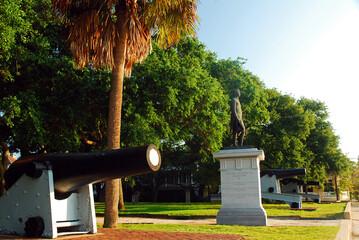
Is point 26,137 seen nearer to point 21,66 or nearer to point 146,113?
point 21,66

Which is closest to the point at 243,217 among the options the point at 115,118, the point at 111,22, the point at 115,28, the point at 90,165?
the point at 115,118

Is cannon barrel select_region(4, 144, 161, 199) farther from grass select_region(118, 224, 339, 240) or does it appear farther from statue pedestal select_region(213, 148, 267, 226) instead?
statue pedestal select_region(213, 148, 267, 226)

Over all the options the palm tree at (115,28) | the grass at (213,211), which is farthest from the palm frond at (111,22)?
the grass at (213,211)

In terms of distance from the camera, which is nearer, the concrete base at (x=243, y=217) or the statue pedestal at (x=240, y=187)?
the concrete base at (x=243, y=217)

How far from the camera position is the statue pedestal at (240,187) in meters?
10.7

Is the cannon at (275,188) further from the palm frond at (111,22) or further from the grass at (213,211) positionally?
the palm frond at (111,22)

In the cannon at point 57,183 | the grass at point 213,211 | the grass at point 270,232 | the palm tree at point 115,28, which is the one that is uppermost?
the palm tree at point 115,28

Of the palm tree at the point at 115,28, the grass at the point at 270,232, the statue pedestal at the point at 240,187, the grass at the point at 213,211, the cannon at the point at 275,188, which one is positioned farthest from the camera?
the cannon at the point at 275,188

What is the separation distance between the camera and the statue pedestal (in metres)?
10.7

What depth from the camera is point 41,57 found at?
14.1 metres

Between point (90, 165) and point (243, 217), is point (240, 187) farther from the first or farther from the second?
point (90, 165)

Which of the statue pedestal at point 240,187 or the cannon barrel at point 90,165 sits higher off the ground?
the cannon barrel at point 90,165

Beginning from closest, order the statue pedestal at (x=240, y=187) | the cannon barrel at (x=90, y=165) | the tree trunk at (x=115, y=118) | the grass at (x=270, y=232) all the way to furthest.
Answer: the cannon barrel at (x=90, y=165)
the grass at (x=270, y=232)
the tree trunk at (x=115, y=118)
the statue pedestal at (x=240, y=187)

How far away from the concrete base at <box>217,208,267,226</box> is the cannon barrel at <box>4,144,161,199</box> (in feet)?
19.9
